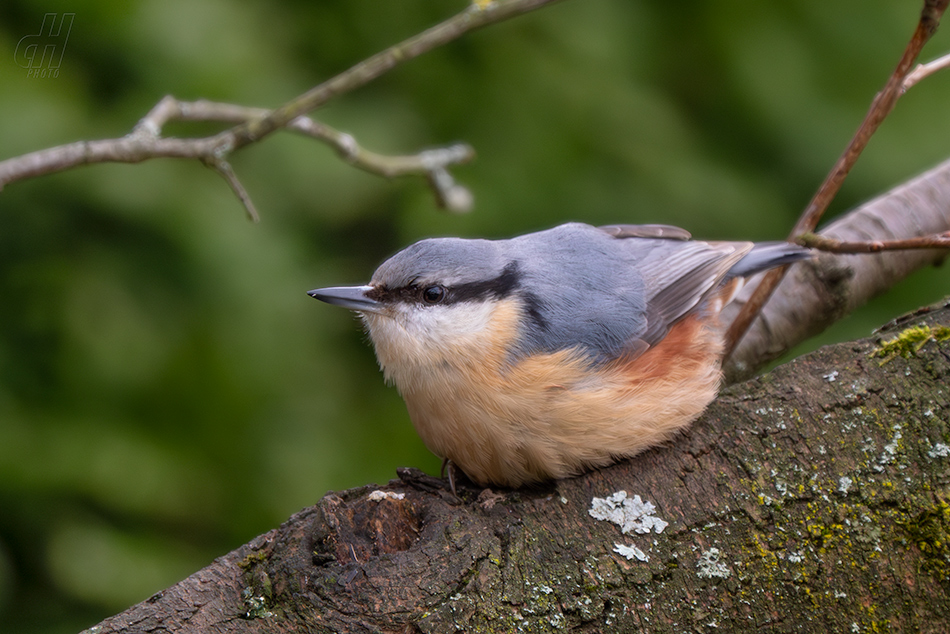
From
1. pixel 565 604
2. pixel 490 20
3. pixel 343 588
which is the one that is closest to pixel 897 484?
pixel 565 604

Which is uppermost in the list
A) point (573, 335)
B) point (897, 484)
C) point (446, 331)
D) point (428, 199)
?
point (428, 199)

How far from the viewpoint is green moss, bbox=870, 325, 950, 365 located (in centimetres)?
171

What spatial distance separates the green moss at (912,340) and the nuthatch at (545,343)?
1.38ft

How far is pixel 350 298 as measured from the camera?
209cm

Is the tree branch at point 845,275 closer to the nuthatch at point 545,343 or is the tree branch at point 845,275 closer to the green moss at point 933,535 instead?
the nuthatch at point 545,343

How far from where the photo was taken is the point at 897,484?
1542mm

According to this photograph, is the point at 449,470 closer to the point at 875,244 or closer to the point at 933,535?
the point at 933,535

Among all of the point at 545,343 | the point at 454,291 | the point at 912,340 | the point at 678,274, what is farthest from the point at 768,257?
the point at 454,291

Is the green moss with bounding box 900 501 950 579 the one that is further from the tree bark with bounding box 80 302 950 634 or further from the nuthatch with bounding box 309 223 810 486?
the nuthatch with bounding box 309 223 810 486

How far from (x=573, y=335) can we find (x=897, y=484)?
825 mm

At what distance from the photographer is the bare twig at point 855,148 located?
188 centimetres

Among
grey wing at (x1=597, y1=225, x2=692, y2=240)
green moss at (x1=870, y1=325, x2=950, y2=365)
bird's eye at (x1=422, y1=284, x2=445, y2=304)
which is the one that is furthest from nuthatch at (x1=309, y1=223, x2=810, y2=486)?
green moss at (x1=870, y1=325, x2=950, y2=365)

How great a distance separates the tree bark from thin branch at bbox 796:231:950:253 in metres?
0.34

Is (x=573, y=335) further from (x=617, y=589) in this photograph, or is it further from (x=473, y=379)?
(x=617, y=589)
